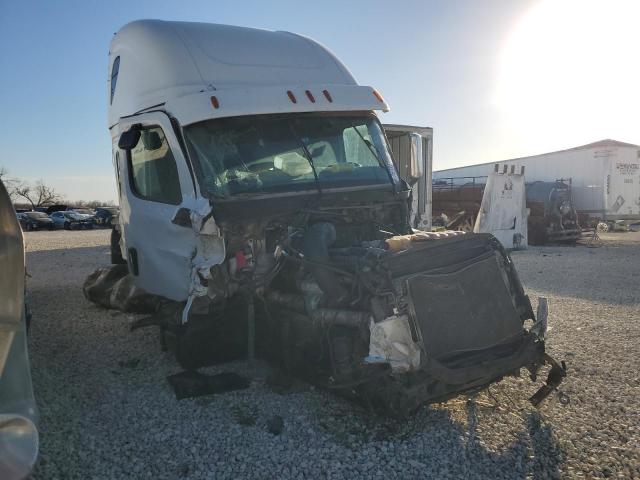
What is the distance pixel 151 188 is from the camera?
18.1 feet

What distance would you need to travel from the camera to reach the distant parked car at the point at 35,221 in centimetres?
3592

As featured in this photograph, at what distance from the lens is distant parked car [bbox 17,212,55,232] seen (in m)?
35.9

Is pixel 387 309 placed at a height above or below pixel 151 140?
below

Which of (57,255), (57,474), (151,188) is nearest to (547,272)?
(151,188)

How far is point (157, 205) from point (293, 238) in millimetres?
1657

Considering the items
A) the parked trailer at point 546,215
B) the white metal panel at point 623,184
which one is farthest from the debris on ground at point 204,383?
the white metal panel at point 623,184

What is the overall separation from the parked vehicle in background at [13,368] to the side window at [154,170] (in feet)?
7.53

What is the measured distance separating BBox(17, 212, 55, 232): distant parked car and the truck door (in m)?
34.4

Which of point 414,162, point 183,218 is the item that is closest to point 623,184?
point 414,162

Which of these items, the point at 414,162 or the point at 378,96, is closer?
the point at 378,96

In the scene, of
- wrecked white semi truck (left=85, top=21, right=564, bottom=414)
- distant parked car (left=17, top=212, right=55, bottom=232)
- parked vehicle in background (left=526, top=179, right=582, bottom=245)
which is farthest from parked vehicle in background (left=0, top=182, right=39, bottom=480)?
distant parked car (left=17, top=212, right=55, bottom=232)

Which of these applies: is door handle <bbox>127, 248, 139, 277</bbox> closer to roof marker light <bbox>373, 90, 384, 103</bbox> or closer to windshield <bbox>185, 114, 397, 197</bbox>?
windshield <bbox>185, 114, 397, 197</bbox>

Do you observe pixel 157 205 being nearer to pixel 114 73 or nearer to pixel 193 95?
pixel 193 95

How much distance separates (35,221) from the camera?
37.0 m
